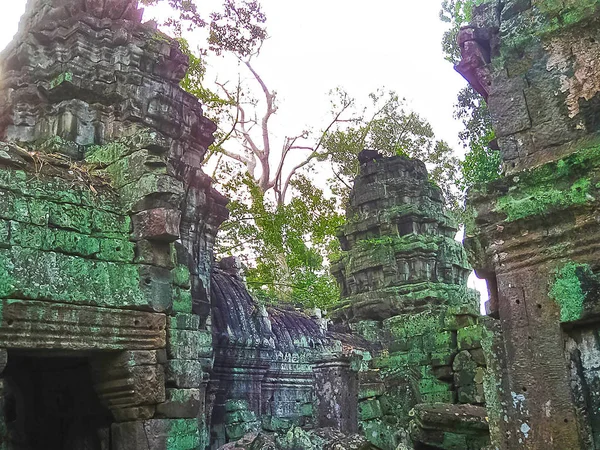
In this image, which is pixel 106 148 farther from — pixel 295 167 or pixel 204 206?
pixel 295 167

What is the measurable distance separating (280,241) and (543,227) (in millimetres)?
15980

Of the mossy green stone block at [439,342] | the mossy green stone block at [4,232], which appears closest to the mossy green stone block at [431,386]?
the mossy green stone block at [439,342]

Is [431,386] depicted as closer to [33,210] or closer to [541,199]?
[541,199]

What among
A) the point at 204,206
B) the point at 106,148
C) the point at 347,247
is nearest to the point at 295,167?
the point at 347,247

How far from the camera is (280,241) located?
18.9 m

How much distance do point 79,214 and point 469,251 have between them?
3.21 meters

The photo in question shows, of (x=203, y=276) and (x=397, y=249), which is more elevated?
(x=397, y=249)

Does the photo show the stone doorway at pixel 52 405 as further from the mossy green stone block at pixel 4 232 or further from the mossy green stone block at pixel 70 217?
the mossy green stone block at pixel 4 232

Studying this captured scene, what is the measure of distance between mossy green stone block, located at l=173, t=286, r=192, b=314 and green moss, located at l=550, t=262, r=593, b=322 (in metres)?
3.57

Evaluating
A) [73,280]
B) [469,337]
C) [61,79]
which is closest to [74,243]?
[73,280]

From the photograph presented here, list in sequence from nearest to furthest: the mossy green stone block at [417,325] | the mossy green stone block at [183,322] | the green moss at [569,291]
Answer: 1. the green moss at [569,291]
2. the mossy green stone block at [183,322]
3. the mossy green stone block at [417,325]

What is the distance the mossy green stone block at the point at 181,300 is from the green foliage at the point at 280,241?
11938 mm

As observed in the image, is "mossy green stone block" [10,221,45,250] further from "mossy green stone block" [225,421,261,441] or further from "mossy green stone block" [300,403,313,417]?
"mossy green stone block" [300,403,313,417]

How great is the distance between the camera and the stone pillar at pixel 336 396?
6262 millimetres
